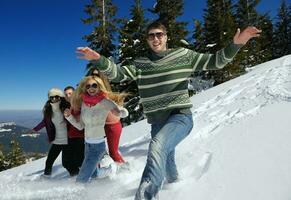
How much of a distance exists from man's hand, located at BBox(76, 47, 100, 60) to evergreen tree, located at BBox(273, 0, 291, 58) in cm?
4596

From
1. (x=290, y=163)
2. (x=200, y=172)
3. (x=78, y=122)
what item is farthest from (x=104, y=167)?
(x=290, y=163)

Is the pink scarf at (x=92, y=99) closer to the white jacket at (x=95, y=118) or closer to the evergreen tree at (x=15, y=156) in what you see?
the white jacket at (x=95, y=118)

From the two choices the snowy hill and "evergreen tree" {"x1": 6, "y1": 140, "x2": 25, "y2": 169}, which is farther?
"evergreen tree" {"x1": 6, "y1": 140, "x2": 25, "y2": 169}

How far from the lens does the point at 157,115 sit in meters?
4.08

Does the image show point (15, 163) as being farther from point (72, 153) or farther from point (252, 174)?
point (252, 174)

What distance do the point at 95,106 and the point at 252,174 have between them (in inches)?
97.0

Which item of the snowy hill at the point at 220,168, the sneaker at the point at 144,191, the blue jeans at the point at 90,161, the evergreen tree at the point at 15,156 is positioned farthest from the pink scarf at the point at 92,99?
the evergreen tree at the point at 15,156

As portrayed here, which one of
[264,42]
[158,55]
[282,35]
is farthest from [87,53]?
[282,35]

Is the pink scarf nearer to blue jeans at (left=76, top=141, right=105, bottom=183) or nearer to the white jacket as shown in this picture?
the white jacket

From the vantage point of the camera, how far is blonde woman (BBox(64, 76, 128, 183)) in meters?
5.29

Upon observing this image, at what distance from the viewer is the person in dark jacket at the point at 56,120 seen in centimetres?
669

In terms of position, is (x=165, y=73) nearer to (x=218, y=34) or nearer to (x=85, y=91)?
(x=85, y=91)

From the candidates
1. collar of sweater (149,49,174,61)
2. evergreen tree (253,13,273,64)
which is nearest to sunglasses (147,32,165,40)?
collar of sweater (149,49,174,61)

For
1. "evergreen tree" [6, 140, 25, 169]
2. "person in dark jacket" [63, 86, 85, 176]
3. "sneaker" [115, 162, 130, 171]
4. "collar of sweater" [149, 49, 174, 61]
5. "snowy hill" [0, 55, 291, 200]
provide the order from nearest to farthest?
"snowy hill" [0, 55, 291, 200] → "collar of sweater" [149, 49, 174, 61] → "sneaker" [115, 162, 130, 171] → "person in dark jacket" [63, 86, 85, 176] → "evergreen tree" [6, 140, 25, 169]
